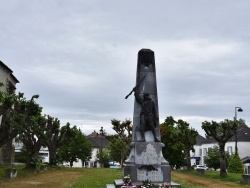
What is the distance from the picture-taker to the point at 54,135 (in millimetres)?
46719

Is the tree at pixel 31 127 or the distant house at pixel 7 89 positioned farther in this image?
the distant house at pixel 7 89

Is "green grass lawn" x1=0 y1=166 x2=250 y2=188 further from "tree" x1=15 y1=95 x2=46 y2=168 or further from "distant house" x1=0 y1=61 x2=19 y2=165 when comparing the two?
"distant house" x1=0 y1=61 x2=19 y2=165

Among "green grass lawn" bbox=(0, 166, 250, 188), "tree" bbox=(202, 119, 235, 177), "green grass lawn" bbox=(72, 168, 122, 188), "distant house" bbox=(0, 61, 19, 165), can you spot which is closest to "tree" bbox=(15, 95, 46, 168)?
"green grass lawn" bbox=(0, 166, 250, 188)

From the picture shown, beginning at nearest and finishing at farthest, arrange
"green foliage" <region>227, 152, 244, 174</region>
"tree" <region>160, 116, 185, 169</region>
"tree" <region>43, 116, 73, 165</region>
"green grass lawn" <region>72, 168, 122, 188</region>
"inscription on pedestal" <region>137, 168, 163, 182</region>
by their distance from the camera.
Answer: "inscription on pedestal" <region>137, 168, 163, 182</region>, "green grass lawn" <region>72, 168, 122, 188</region>, "green foliage" <region>227, 152, 244, 174</region>, "tree" <region>43, 116, 73, 165</region>, "tree" <region>160, 116, 185, 169</region>

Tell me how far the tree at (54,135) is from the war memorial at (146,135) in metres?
28.8

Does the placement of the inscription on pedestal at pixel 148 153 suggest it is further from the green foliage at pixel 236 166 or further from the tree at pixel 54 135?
the tree at pixel 54 135

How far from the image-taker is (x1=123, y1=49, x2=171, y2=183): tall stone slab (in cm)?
1641

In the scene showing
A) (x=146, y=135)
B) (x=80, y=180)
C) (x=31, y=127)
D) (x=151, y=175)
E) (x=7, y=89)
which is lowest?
(x=80, y=180)

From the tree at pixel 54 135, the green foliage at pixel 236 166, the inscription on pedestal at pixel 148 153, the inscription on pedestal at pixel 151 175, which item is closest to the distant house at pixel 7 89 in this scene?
the tree at pixel 54 135

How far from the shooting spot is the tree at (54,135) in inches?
1779

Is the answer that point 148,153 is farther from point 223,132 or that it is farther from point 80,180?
point 223,132

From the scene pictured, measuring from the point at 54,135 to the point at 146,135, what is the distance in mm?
31329

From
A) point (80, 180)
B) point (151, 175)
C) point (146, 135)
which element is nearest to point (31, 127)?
point (80, 180)

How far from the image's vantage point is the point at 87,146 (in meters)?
73.8
